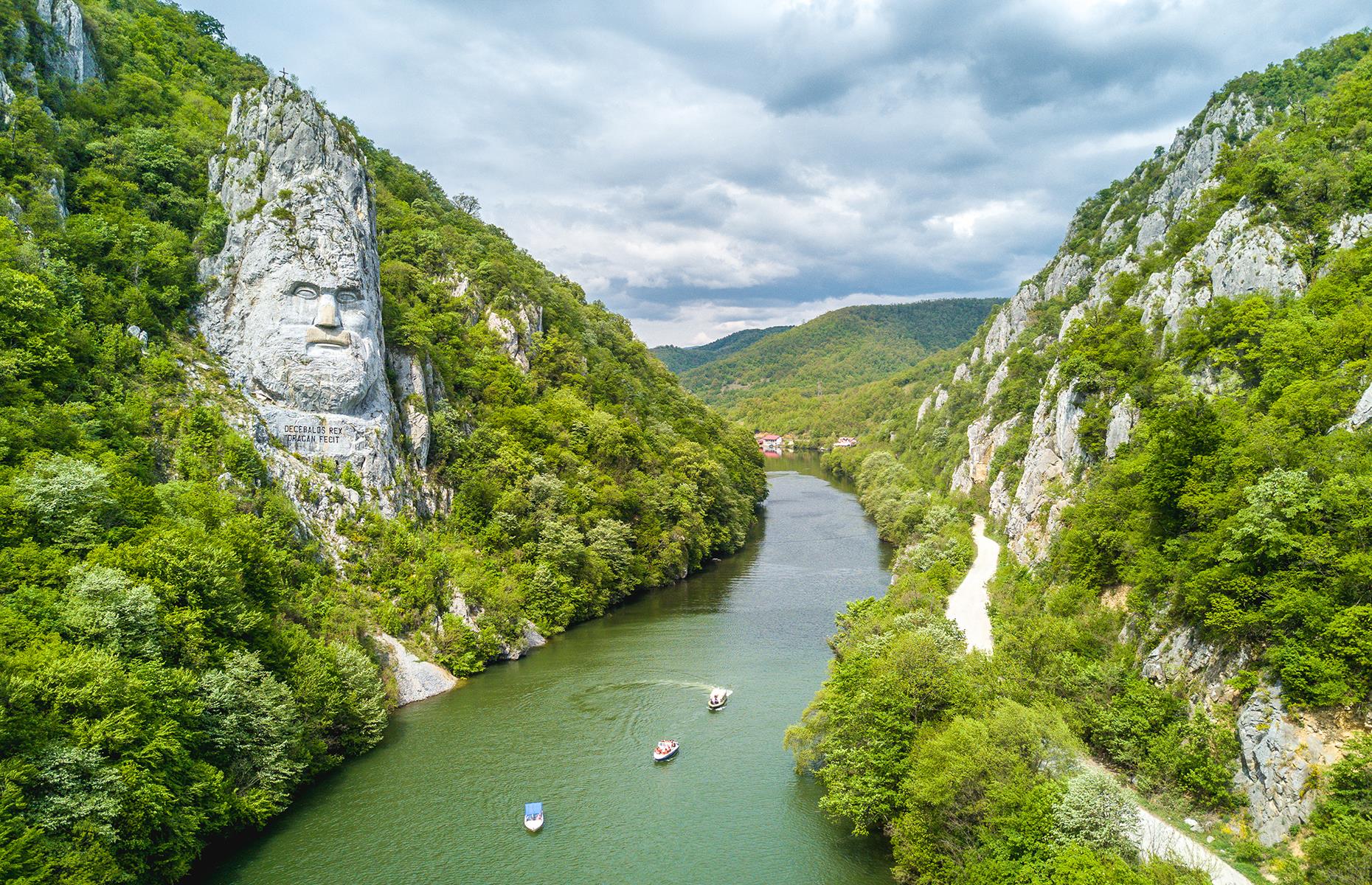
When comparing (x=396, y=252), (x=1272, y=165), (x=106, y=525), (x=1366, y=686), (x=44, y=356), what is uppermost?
(x=396, y=252)

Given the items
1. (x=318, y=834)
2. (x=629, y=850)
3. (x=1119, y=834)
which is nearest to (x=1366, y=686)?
(x=1119, y=834)

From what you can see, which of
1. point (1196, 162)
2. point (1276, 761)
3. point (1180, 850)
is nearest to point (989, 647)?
point (1180, 850)

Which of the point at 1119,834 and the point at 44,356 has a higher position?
the point at 44,356

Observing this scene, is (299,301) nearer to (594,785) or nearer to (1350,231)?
(594,785)

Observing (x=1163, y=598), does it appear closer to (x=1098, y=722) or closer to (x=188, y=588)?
(x=1098, y=722)

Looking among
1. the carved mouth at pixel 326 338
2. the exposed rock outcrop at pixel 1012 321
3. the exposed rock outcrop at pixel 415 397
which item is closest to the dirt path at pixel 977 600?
the exposed rock outcrop at pixel 415 397

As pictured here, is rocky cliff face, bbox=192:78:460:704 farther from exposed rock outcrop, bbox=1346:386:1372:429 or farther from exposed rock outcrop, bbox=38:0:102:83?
exposed rock outcrop, bbox=1346:386:1372:429
